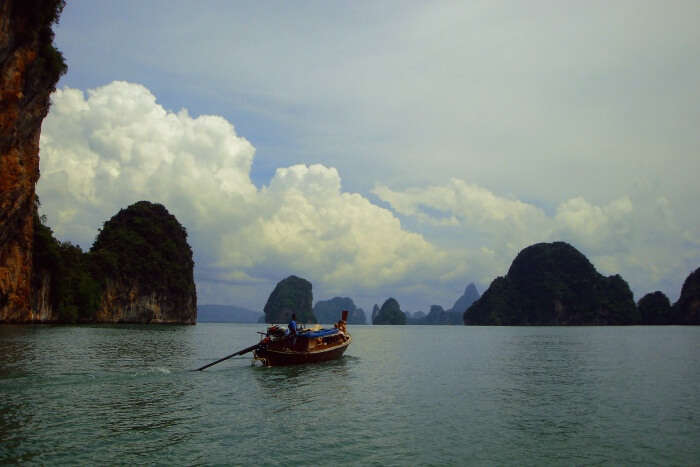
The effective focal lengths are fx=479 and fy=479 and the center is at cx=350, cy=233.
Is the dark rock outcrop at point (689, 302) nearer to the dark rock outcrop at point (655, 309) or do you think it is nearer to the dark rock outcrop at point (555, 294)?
the dark rock outcrop at point (655, 309)

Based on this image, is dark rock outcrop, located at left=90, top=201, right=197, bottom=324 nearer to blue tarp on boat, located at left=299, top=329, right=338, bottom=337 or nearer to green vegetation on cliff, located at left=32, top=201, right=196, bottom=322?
green vegetation on cliff, located at left=32, top=201, right=196, bottom=322

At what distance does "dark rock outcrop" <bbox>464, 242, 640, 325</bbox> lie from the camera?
459 ft

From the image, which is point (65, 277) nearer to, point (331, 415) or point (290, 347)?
point (290, 347)

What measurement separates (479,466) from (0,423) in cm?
1134

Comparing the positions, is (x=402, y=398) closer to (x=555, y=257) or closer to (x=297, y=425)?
(x=297, y=425)

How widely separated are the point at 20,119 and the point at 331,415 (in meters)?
35.8

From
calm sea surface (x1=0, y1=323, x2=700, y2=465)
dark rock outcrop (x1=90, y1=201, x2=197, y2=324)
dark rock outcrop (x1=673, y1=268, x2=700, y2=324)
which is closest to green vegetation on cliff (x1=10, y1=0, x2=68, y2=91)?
calm sea surface (x1=0, y1=323, x2=700, y2=465)

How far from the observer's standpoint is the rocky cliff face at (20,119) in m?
32.0

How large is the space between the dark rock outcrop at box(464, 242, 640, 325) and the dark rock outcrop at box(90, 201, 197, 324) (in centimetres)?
10161

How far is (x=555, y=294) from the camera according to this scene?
14512cm

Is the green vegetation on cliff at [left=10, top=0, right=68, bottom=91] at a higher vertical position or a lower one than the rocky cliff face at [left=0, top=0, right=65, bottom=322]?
higher

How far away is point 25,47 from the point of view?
33.4 meters

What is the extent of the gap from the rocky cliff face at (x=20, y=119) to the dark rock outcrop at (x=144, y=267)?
30.7m

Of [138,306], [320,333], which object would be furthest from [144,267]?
[320,333]
